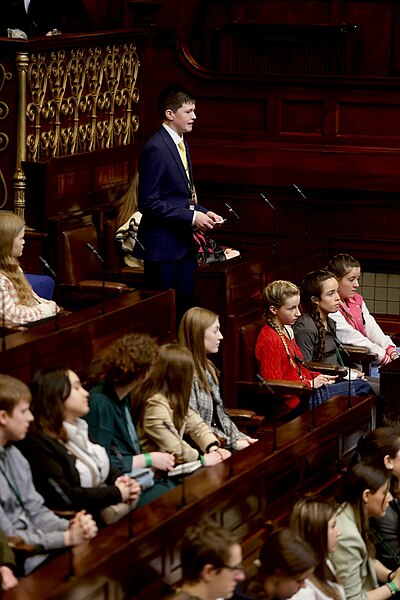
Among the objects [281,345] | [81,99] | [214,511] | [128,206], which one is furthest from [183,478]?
[81,99]

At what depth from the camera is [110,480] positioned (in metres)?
3.47

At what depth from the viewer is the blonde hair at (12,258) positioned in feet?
13.5

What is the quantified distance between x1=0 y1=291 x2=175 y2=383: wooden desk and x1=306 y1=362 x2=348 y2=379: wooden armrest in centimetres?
62

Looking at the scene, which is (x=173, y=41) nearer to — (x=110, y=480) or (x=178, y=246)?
(x=178, y=246)

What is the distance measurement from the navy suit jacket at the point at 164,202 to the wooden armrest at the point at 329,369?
63cm

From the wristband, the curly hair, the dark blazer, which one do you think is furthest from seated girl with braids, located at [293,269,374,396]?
the dark blazer

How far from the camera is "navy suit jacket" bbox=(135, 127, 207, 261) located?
4922mm

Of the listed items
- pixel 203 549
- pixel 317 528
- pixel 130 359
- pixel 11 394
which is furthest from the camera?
pixel 130 359

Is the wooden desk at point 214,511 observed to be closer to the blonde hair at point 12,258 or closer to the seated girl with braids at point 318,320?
the seated girl with braids at point 318,320

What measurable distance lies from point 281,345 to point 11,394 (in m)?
1.76

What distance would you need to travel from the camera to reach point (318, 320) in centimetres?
499

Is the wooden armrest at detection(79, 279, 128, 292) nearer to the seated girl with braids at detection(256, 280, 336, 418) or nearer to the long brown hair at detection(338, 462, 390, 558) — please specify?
the seated girl with braids at detection(256, 280, 336, 418)

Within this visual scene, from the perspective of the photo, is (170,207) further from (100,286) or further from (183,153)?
(100,286)

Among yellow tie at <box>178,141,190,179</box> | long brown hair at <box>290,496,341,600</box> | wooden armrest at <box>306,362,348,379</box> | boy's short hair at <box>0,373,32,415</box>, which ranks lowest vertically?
wooden armrest at <box>306,362,348,379</box>
